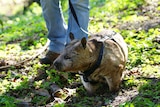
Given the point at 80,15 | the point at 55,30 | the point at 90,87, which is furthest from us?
the point at 55,30

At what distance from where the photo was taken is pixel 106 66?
4027 millimetres

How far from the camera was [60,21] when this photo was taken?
527cm

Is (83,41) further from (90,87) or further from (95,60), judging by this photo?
(90,87)

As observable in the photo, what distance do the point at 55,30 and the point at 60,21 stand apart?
145 millimetres

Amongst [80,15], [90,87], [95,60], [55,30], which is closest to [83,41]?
[95,60]

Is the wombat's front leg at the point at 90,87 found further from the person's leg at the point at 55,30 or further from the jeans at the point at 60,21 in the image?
the person's leg at the point at 55,30

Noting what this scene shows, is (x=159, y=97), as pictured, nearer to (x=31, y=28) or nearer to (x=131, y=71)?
(x=131, y=71)

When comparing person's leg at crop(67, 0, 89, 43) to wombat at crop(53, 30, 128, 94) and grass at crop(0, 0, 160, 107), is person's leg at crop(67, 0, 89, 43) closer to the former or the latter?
wombat at crop(53, 30, 128, 94)

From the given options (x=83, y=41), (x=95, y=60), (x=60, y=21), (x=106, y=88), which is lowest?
(x=106, y=88)

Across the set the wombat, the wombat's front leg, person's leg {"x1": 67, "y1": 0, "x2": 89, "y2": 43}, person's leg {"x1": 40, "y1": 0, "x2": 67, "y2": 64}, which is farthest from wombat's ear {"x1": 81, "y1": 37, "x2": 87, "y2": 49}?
person's leg {"x1": 40, "y1": 0, "x2": 67, "y2": 64}

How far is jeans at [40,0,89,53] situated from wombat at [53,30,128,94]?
376 millimetres

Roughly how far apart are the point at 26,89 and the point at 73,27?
95 centimetres

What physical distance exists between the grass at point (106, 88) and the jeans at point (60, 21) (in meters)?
0.42

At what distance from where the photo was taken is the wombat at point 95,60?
3873 mm
